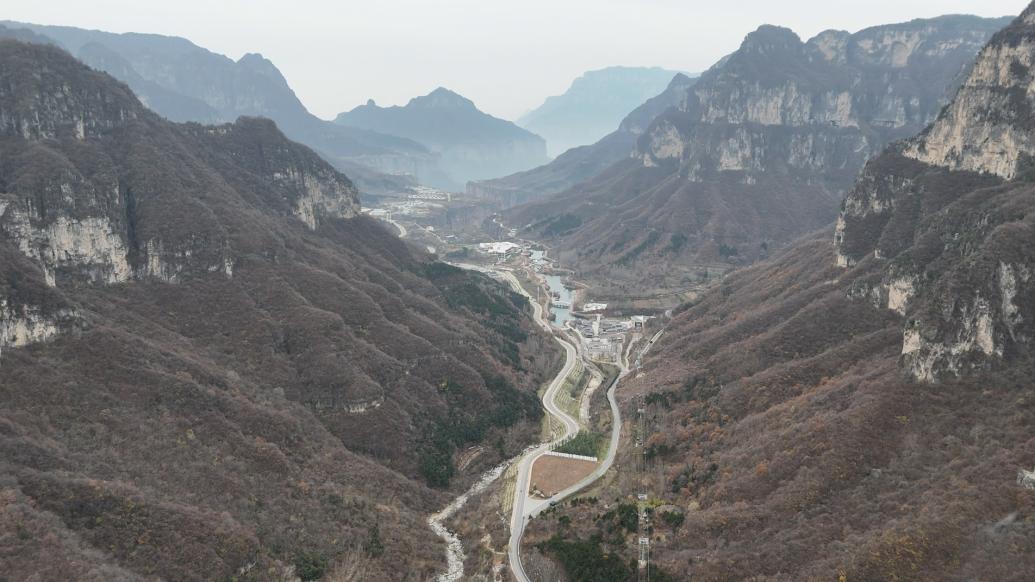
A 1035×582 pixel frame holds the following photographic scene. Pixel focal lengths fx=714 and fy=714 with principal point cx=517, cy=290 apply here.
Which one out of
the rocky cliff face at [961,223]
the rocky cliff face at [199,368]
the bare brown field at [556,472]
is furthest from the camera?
the bare brown field at [556,472]

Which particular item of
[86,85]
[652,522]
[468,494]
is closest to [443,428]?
[468,494]

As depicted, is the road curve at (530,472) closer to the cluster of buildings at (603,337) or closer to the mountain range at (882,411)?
the mountain range at (882,411)

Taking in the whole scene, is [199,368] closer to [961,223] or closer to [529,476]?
[529,476]

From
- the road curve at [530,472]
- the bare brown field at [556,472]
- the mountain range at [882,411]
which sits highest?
the mountain range at [882,411]

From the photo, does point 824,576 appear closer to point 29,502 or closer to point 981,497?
point 981,497

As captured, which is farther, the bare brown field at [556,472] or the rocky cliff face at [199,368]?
the bare brown field at [556,472]

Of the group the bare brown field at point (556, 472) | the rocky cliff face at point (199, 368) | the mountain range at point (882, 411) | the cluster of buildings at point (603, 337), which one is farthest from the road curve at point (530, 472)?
the cluster of buildings at point (603, 337)
